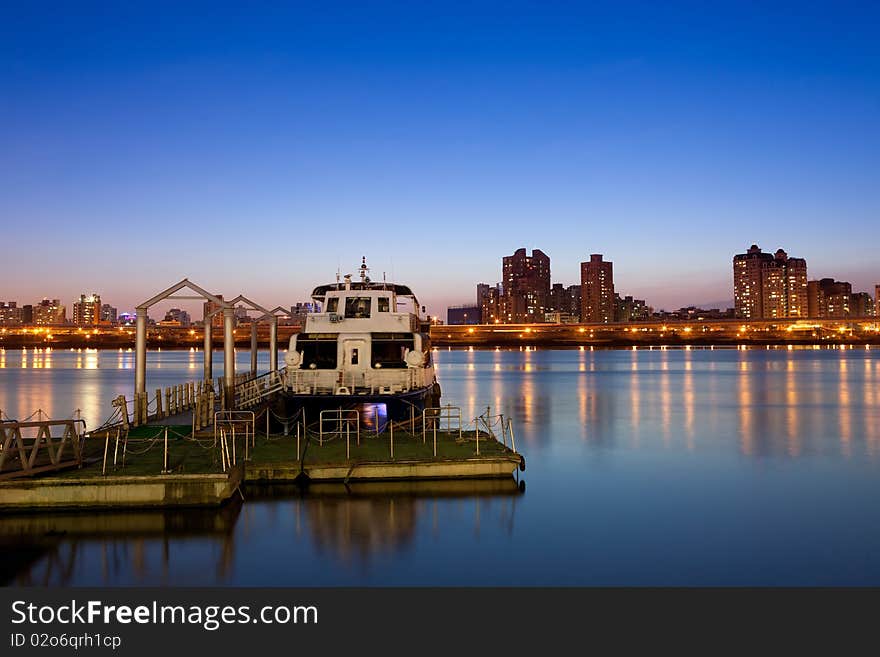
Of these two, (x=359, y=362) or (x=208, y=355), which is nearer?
(x=359, y=362)

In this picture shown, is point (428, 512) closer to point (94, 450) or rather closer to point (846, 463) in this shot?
point (94, 450)

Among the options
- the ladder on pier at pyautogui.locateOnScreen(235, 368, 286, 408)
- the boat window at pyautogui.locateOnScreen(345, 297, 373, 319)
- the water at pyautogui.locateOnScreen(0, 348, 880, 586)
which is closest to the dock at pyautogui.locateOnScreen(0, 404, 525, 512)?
the water at pyautogui.locateOnScreen(0, 348, 880, 586)

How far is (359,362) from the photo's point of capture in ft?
109

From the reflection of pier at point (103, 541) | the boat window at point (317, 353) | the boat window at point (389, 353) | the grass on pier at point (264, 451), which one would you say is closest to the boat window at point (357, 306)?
the boat window at point (389, 353)

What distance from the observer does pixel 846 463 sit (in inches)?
1118

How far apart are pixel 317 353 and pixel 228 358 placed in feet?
13.2

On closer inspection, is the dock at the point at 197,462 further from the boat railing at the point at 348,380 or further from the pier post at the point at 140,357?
the boat railing at the point at 348,380

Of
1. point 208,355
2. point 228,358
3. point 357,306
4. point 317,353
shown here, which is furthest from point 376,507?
point 208,355

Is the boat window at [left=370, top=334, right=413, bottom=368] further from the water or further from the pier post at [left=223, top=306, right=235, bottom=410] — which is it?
the water

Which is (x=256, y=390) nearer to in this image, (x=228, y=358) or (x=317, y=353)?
(x=228, y=358)

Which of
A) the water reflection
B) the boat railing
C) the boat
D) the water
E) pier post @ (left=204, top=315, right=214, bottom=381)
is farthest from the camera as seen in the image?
pier post @ (left=204, top=315, right=214, bottom=381)

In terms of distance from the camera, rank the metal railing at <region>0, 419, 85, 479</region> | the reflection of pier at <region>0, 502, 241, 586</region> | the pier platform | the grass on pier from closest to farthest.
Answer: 1. the reflection of pier at <region>0, 502, 241, 586</region>
2. the metal railing at <region>0, 419, 85, 479</region>
3. the pier platform
4. the grass on pier

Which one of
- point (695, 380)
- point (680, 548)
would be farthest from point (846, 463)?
point (695, 380)

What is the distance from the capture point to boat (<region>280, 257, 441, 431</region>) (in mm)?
29625
